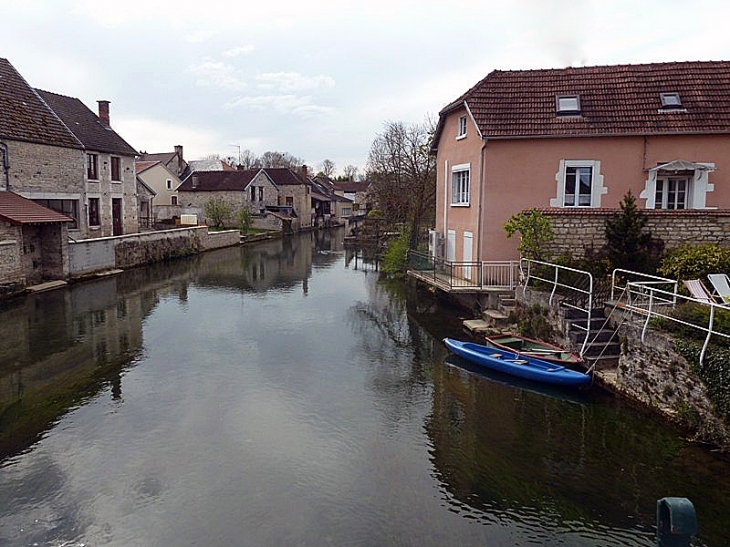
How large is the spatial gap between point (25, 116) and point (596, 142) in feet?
75.8

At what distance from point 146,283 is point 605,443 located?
2103cm

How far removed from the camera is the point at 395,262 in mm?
29953

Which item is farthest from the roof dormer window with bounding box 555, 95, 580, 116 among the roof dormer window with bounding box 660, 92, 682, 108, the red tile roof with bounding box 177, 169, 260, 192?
the red tile roof with bounding box 177, 169, 260, 192

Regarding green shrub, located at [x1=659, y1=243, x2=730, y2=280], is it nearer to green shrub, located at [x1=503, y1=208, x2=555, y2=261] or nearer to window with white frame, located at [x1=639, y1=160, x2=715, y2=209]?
green shrub, located at [x1=503, y1=208, x2=555, y2=261]

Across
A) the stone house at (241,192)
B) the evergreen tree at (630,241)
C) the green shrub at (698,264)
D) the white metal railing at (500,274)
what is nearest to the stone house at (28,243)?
the white metal railing at (500,274)

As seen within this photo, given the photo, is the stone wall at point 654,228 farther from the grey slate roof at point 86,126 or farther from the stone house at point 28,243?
the grey slate roof at point 86,126

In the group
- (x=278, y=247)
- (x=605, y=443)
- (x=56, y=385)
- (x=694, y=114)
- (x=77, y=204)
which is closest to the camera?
(x=605, y=443)

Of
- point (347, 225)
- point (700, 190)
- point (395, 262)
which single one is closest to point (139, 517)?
point (700, 190)

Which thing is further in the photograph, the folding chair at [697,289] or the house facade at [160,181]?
the house facade at [160,181]

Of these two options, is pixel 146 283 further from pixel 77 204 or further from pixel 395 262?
pixel 395 262

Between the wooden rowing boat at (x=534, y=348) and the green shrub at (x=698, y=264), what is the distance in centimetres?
313

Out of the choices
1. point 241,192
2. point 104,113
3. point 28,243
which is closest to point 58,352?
point 28,243

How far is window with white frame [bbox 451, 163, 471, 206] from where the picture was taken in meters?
19.3

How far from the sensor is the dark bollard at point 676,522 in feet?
9.72
